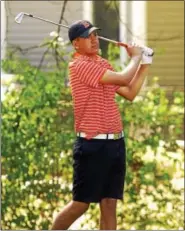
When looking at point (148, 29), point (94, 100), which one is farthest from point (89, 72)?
point (148, 29)

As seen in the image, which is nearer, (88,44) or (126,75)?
(126,75)

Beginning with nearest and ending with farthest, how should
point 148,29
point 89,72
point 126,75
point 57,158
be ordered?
point 126,75
point 89,72
point 57,158
point 148,29

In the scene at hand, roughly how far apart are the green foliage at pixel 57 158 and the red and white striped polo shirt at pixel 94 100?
153 cm

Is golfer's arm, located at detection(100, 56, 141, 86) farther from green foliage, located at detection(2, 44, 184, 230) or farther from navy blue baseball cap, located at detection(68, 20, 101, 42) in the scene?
green foliage, located at detection(2, 44, 184, 230)

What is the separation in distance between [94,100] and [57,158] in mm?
1682

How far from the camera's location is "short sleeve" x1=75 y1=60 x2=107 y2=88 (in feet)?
14.0

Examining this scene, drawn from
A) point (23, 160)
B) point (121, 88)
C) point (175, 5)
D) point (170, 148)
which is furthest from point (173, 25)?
point (121, 88)

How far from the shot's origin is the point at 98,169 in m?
4.34

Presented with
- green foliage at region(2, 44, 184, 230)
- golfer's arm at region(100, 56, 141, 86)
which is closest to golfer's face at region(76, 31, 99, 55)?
golfer's arm at region(100, 56, 141, 86)

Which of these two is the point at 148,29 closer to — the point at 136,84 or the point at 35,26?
the point at 35,26

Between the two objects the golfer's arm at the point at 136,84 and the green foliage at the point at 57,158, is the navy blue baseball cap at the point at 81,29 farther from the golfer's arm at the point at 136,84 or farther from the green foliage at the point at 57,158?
the green foliage at the point at 57,158

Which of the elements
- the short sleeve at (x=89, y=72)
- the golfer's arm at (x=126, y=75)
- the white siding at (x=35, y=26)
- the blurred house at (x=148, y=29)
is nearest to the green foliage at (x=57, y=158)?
the short sleeve at (x=89, y=72)

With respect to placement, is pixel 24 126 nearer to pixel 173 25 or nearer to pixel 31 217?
pixel 31 217

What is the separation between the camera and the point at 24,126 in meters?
5.88
